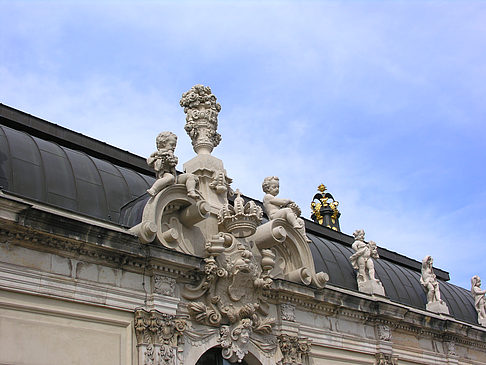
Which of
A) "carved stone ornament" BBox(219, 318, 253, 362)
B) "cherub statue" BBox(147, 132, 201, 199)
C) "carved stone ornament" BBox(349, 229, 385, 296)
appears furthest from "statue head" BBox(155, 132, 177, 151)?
"carved stone ornament" BBox(349, 229, 385, 296)

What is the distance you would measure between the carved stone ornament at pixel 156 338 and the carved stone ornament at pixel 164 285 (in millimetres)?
563

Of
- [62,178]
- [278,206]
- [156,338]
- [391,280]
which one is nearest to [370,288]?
[391,280]

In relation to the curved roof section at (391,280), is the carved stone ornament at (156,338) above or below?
below

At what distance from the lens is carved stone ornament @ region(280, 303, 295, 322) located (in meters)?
18.5

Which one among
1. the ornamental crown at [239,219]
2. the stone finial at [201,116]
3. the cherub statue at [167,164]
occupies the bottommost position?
the ornamental crown at [239,219]

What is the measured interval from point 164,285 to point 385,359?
9249 millimetres

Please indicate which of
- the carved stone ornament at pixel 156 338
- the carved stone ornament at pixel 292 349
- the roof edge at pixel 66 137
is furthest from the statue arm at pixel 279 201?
the carved stone ornament at pixel 156 338

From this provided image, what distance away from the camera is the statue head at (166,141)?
17.1 meters

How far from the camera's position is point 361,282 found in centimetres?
2272

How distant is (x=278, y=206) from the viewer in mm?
20219

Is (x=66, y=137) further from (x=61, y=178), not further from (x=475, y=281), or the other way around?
(x=475, y=281)

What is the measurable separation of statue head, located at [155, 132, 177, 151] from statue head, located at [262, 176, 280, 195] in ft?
14.7

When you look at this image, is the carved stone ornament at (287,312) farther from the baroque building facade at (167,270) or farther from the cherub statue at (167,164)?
the cherub statue at (167,164)

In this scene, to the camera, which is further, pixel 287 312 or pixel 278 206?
pixel 278 206
